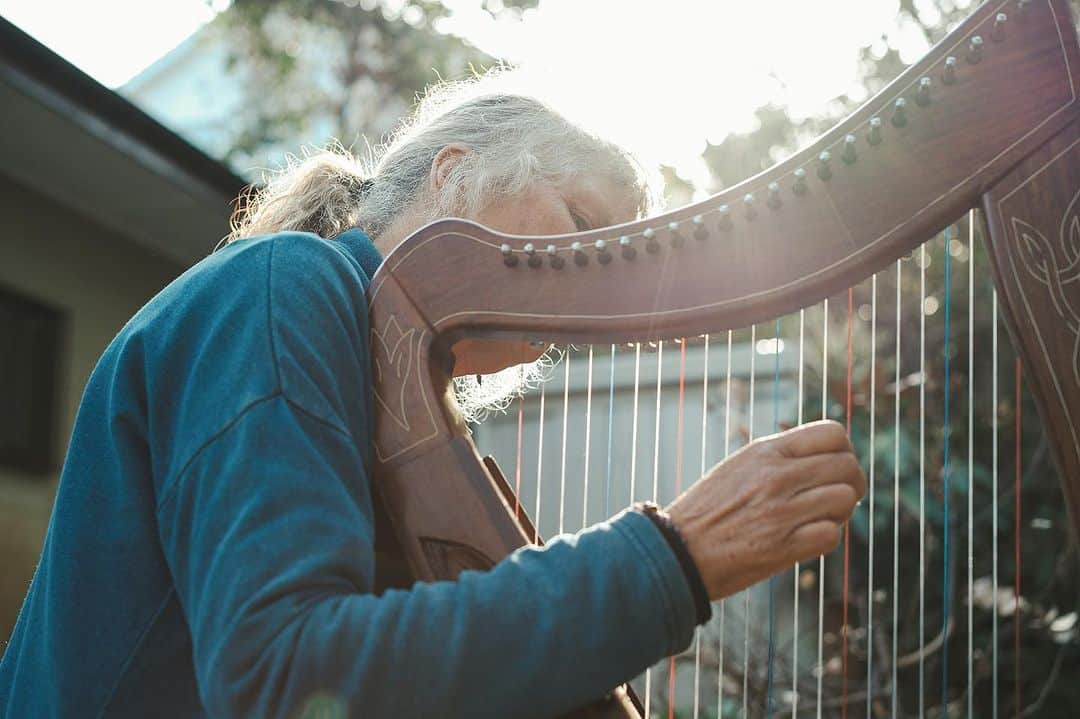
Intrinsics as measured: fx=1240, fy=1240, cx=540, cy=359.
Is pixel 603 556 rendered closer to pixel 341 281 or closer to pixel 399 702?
pixel 399 702

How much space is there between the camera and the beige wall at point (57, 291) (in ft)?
13.6

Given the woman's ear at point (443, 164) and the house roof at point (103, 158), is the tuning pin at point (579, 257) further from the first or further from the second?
the house roof at point (103, 158)

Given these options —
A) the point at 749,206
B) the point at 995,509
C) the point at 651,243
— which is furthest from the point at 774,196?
the point at 995,509

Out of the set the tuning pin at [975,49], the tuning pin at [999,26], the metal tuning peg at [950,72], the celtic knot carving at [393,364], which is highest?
the tuning pin at [999,26]

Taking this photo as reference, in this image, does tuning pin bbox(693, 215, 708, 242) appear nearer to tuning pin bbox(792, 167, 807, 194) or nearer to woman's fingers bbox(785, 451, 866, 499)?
tuning pin bbox(792, 167, 807, 194)

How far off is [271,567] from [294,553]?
0.02m

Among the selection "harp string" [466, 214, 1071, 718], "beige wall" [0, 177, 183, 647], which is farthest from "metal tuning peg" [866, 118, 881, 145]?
"beige wall" [0, 177, 183, 647]

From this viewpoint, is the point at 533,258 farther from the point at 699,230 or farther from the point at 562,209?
the point at 562,209

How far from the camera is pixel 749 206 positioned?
124 cm

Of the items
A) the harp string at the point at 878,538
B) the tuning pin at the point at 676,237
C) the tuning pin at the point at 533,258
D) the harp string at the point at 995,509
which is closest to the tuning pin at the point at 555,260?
the tuning pin at the point at 533,258

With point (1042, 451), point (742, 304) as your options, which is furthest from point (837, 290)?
point (1042, 451)

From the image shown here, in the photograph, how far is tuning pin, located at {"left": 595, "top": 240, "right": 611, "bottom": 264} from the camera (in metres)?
1.27

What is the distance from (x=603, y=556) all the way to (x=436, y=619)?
0.47 feet

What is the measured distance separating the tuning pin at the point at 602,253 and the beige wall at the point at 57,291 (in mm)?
3372
